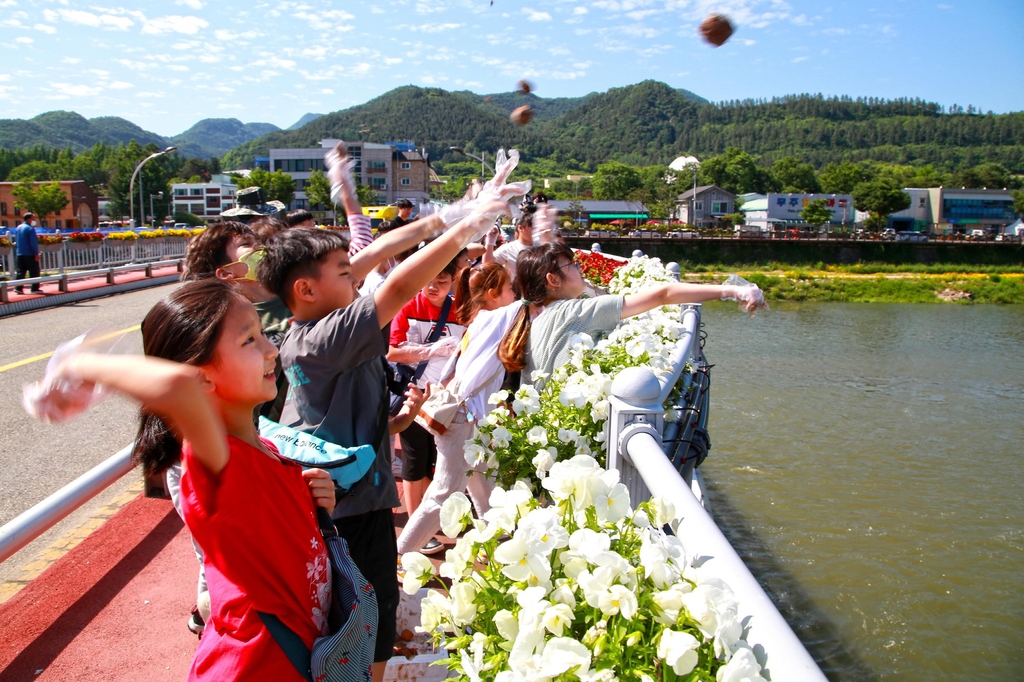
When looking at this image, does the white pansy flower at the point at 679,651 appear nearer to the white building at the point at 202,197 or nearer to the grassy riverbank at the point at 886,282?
the grassy riverbank at the point at 886,282

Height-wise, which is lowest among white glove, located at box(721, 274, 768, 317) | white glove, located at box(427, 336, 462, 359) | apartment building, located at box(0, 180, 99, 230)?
white glove, located at box(427, 336, 462, 359)

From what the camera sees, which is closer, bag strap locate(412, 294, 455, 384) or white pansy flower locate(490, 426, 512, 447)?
white pansy flower locate(490, 426, 512, 447)

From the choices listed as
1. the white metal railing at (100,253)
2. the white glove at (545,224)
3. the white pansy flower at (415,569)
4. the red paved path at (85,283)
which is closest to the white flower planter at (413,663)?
the white pansy flower at (415,569)

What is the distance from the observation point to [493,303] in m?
4.14

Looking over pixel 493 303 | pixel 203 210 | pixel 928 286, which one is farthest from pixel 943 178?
pixel 493 303

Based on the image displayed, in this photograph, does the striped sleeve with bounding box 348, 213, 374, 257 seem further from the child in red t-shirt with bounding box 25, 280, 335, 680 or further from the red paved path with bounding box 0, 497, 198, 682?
the child in red t-shirt with bounding box 25, 280, 335, 680

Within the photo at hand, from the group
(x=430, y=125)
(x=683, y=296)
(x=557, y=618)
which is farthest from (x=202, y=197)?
(x=557, y=618)

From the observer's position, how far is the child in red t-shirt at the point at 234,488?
158 centimetres

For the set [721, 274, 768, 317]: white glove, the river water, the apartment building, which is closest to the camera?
Result: [721, 274, 768, 317]: white glove

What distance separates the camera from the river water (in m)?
6.05

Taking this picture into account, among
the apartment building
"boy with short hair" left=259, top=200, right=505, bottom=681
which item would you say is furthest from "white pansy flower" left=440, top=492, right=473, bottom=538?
the apartment building

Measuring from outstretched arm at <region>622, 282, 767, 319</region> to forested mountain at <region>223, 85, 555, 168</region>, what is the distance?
11910 centimetres

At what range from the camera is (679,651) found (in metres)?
1.23

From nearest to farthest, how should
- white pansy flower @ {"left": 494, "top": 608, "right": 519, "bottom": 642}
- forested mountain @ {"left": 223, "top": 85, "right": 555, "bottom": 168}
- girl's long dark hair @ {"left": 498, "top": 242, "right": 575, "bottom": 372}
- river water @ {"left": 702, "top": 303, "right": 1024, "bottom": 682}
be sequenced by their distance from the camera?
white pansy flower @ {"left": 494, "top": 608, "right": 519, "bottom": 642}
girl's long dark hair @ {"left": 498, "top": 242, "right": 575, "bottom": 372}
river water @ {"left": 702, "top": 303, "right": 1024, "bottom": 682}
forested mountain @ {"left": 223, "top": 85, "right": 555, "bottom": 168}
